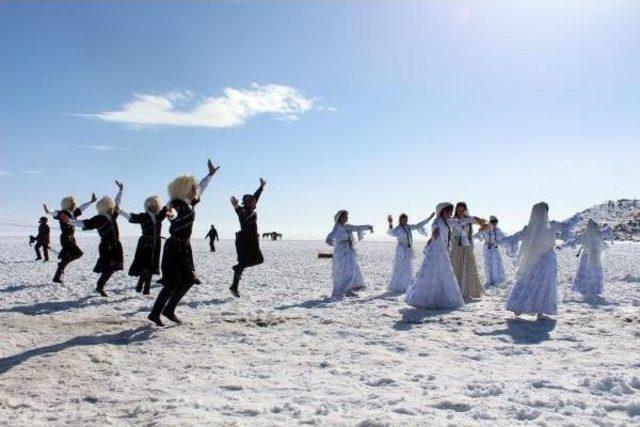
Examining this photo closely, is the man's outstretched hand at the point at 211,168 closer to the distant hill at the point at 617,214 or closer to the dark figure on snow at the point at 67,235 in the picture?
the dark figure on snow at the point at 67,235

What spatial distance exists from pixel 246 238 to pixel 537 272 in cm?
582

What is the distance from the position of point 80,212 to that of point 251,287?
4313mm

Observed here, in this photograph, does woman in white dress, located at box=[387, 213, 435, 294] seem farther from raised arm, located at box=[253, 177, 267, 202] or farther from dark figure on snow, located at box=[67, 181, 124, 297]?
dark figure on snow, located at box=[67, 181, 124, 297]

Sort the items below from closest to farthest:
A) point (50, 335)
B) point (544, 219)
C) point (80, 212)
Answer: point (50, 335)
point (544, 219)
point (80, 212)

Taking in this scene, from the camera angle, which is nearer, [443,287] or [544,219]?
[544,219]

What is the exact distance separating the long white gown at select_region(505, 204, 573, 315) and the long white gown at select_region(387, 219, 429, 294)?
173 inches

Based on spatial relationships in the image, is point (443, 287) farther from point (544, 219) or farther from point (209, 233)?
point (209, 233)

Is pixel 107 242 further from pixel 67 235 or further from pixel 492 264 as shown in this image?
pixel 492 264

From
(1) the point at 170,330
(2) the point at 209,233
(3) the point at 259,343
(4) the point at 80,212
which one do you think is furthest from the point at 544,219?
(2) the point at 209,233

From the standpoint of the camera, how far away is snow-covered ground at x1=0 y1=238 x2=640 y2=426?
462cm

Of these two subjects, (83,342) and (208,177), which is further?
(208,177)

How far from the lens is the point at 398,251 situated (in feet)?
47.6

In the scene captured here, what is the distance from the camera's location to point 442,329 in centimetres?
857

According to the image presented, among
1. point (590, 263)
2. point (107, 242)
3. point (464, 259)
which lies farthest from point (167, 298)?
point (590, 263)
